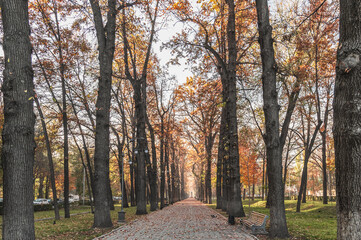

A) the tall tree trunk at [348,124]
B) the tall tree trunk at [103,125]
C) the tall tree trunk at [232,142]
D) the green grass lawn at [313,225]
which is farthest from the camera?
the tall tree trunk at [232,142]

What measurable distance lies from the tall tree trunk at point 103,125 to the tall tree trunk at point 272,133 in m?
6.85

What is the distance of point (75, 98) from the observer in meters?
21.4

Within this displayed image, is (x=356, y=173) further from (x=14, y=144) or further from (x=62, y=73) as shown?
(x=62, y=73)

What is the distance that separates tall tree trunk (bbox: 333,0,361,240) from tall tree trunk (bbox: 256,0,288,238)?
5.04 meters

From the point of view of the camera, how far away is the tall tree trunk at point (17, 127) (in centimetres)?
562

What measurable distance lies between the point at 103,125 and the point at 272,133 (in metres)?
7.27

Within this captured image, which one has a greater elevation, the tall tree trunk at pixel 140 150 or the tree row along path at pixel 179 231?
the tall tree trunk at pixel 140 150

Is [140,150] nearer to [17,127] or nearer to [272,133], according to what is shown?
[272,133]

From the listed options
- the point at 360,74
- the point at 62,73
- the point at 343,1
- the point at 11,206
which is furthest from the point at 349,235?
the point at 62,73

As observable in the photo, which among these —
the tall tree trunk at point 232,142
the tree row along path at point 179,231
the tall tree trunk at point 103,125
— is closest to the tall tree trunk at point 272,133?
the tree row along path at point 179,231

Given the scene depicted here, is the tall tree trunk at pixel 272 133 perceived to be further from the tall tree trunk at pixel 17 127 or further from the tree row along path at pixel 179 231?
the tall tree trunk at pixel 17 127

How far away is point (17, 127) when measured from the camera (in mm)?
5762

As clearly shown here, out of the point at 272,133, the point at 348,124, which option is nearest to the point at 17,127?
the point at 348,124

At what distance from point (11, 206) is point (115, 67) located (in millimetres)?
20428
